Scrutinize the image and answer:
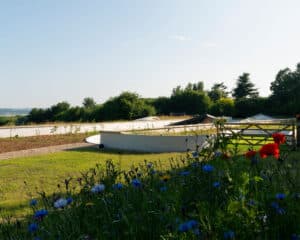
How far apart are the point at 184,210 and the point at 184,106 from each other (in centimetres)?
3958

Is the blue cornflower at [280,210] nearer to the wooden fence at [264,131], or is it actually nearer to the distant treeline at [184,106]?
the wooden fence at [264,131]

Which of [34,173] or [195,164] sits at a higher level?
[195,164]

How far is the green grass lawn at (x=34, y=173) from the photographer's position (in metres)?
5.14

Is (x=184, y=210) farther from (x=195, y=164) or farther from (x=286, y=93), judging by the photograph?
(x=286, y=93)

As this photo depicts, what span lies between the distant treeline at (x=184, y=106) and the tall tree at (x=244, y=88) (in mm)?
14786

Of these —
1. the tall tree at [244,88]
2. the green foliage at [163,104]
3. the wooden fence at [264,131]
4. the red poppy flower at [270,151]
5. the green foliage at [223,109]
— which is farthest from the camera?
the tall tree at [244,88]

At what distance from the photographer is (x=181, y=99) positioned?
41.6m

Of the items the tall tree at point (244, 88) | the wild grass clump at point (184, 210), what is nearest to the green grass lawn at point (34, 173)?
the wild grass clump at point (184, 210)

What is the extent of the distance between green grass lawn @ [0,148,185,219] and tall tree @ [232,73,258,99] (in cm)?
5609

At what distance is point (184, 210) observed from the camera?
2.24 meters

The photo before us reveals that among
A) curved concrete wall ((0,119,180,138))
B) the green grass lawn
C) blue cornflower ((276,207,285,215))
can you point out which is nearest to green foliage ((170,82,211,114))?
curved concrete wall ((0,119,180,138))

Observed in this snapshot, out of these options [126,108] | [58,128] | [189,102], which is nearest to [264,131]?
[58,128]

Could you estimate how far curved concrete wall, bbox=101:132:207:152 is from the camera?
11.3 metres

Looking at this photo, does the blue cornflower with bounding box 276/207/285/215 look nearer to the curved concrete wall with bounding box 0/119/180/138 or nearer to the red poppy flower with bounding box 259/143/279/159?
the red poppy flower with bounding box 259/143/279/159
